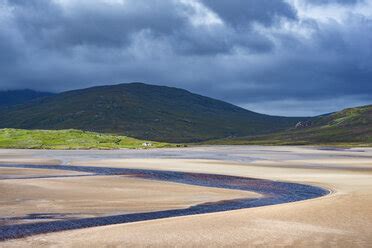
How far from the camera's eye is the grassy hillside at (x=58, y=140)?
16662cm

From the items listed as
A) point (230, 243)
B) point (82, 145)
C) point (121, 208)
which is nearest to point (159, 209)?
point (121, 208)

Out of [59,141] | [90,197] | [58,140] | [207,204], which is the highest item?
[58,140]

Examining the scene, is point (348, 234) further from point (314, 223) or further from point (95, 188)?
point (95, 188)

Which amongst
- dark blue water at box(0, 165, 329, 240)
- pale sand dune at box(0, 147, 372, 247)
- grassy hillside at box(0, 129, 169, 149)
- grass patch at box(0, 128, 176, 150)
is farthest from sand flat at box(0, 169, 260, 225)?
grassy hillside at box(0, 129, 169, 149)

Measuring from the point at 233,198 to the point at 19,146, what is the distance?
137766 millimetres

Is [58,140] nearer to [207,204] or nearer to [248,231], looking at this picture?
[207,204]

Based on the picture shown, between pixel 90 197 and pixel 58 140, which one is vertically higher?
pixel 58 140

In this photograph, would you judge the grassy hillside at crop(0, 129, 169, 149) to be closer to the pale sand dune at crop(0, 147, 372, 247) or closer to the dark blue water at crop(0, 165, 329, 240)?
the dark blue water at crop(0, 165, 329, 240)

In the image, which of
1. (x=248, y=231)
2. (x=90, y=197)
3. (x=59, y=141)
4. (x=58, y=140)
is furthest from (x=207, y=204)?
(x=58, y=140)

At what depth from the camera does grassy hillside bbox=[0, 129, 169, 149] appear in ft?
547

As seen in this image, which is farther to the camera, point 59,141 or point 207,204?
point 59,141

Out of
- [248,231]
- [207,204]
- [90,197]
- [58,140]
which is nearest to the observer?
[248,231]

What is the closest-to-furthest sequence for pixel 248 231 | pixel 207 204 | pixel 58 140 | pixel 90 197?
pixel 248 231
pixel 207 204
pixel 90 197
pixel 58 140

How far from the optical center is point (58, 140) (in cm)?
17725
